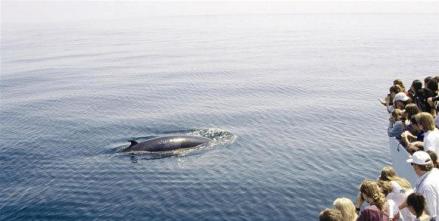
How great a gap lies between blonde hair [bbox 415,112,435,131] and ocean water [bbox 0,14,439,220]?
10804mm

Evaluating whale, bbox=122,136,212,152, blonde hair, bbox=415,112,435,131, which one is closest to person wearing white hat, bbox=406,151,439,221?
blonde hair, bbox=415,112,435,131

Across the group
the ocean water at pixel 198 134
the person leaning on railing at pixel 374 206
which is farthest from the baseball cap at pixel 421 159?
the ocean water at pixel 198 134

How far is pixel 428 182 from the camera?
13406mm

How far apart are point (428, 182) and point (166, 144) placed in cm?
2878

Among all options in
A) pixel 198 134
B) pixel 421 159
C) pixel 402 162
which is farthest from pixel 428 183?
pixel 198 134

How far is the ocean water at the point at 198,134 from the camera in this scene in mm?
28547

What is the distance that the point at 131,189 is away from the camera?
101 ft

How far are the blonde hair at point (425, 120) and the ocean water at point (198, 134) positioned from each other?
425 inches

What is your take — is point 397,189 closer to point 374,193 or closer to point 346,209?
point 374,193

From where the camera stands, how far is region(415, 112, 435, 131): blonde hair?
16328 mm

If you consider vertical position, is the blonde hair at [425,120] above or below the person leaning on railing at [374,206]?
above

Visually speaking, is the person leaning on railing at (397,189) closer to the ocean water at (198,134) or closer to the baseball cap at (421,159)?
the baseball cap at (421,159)

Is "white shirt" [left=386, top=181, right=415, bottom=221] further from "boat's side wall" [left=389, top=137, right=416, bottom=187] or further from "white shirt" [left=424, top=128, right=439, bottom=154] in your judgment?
"boat's side wall" [left=389, top=137, right=416, bottom=187]

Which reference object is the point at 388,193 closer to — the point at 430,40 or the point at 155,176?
the point at 155,176
